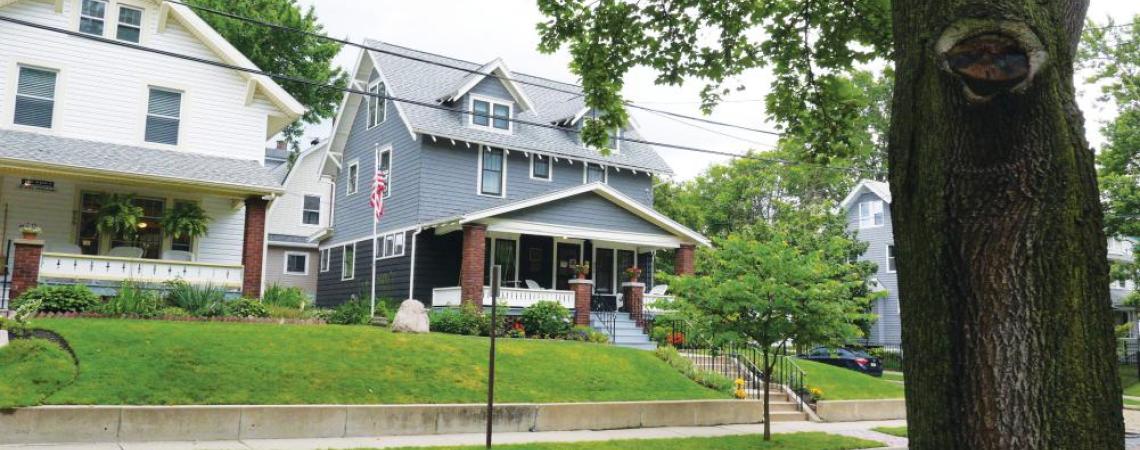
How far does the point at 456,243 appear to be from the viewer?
27125 mm

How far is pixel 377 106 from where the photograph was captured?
3012cm

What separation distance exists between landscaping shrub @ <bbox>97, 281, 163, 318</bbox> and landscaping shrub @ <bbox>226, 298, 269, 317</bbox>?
142cm

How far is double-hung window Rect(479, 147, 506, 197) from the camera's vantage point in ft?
90.6

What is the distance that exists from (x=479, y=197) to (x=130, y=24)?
11.2m

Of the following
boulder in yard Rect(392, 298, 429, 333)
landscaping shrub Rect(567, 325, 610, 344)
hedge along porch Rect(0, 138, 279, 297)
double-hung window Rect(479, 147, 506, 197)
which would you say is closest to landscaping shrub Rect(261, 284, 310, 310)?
hedge along porch Rect(0, 138, 279, 297)

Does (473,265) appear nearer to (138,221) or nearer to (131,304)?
(138,221)

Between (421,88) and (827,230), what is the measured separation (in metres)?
20.3

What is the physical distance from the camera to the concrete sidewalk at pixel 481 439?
10664 millimetres

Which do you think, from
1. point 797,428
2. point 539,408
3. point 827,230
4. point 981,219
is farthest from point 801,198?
point 981,219

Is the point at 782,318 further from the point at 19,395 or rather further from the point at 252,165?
the point at 252,165

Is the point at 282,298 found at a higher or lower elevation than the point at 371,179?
lower

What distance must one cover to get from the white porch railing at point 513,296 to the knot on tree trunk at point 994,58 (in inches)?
810

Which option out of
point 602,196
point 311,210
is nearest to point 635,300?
point 602,196

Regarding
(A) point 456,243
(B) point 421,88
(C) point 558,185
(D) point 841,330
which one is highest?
(B) point 421,88
